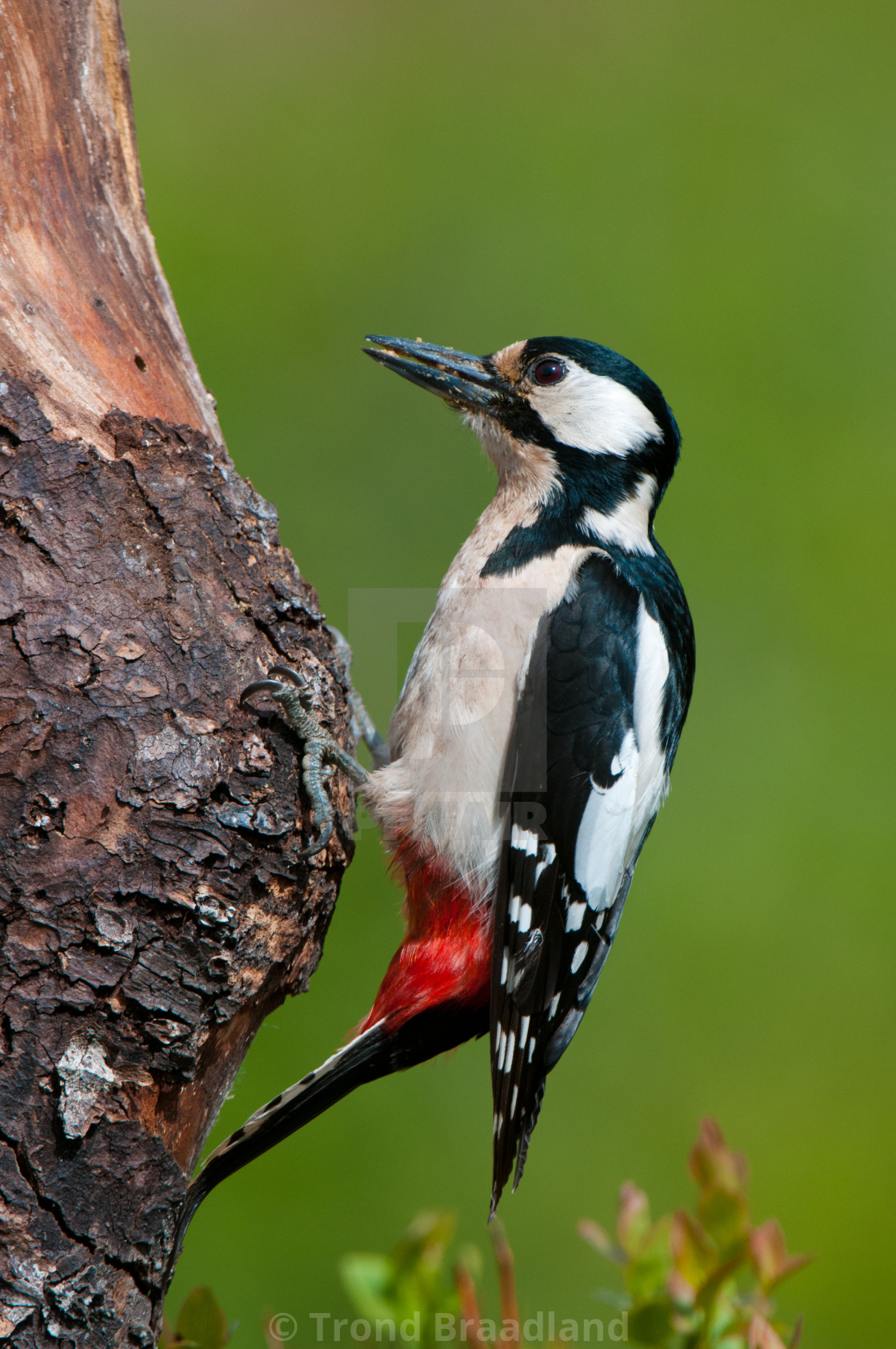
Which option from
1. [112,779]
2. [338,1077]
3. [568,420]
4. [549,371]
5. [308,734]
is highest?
[549,371]

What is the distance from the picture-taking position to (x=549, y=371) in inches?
95.0

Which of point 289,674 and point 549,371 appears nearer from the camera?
point 289,674

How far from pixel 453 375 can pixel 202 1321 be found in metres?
1.74

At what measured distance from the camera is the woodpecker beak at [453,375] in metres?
2.40

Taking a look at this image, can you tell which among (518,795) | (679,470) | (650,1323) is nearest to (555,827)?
(518,795)

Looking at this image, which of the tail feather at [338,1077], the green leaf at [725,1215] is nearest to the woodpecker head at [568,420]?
the tail feather at [338,1077]

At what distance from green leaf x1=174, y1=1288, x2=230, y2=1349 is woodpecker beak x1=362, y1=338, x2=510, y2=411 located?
1.67 meters

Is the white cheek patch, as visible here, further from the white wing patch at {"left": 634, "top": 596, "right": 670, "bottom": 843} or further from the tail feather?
the tail feather

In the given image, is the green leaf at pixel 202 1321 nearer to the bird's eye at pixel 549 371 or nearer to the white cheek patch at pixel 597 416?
the white cheek patch at pixel 597 416

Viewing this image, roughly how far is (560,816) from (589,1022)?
2.00m

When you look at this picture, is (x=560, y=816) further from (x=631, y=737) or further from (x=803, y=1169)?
(x=803, y=1169)

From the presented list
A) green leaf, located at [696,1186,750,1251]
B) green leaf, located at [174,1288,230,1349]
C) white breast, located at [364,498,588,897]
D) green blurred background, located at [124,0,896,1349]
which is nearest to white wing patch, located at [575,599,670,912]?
white breast, located at [364,498,588,897]

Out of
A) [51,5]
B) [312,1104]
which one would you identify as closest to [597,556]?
[312,1104]

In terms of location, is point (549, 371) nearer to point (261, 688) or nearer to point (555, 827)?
point (555, 827)
